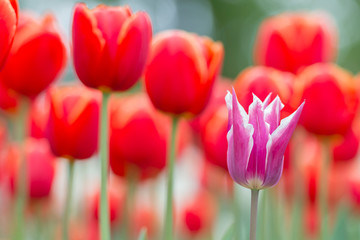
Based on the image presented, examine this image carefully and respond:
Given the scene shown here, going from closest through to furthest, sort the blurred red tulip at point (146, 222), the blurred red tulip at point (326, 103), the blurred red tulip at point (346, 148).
→ the blurred red tulip at point (326, 103) → the blurred red tulip at point (346, 148) → the blurred red tulip at point (146, 222)

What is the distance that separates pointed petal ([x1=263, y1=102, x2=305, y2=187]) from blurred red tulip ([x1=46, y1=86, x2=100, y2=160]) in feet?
1.31

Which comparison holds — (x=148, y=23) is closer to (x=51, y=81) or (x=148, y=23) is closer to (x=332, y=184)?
(x=51, y=81)

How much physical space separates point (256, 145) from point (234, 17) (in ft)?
38.1

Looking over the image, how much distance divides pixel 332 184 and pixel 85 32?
88cm

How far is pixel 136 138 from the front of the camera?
1.15 meters

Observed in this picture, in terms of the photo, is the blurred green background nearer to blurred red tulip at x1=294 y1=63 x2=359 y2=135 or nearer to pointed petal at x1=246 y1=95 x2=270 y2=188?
blurred red tulip at x1=294 y1=63 x2=359 y2=135

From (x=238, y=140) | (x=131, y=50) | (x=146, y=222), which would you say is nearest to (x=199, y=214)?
(x=146, y=222)

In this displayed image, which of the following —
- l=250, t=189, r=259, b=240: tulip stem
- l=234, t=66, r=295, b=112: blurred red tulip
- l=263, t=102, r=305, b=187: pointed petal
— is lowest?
l=250, t=189, r=259, b=240: tulip stem

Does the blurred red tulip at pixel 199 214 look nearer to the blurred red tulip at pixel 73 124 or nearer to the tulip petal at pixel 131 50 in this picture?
the blurred red tulip at pixel 73 124

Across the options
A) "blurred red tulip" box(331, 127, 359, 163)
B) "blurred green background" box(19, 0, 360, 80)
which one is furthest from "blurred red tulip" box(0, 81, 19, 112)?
"blurred green background" box(19, 0, 360, 80)

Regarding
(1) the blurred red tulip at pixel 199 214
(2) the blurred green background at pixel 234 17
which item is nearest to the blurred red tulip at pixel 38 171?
(1) the blurred red tulip at pixel 199 214

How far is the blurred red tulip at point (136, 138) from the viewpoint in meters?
1.15

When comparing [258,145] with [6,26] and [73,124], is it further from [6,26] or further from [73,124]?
[73,124]

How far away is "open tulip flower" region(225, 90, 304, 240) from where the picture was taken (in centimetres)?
61
